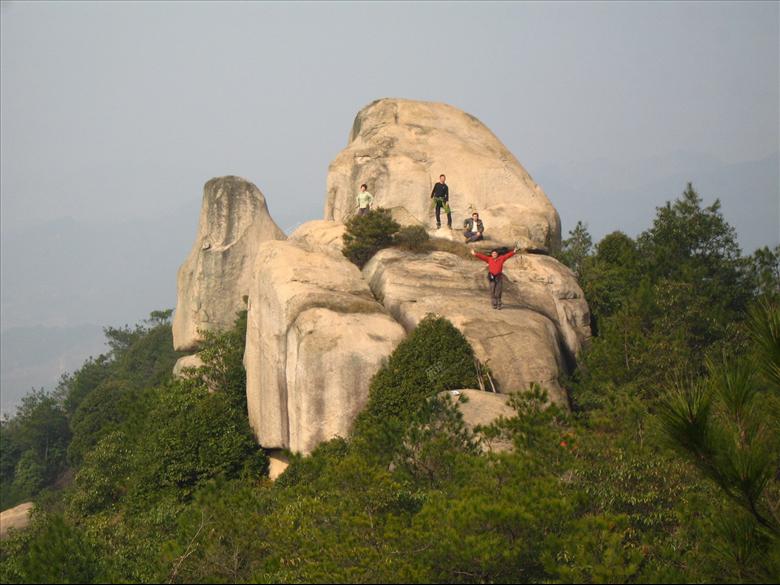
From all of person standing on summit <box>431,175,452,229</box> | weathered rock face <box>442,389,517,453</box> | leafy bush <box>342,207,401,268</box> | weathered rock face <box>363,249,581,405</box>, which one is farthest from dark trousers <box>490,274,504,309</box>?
person standing on summit <box>431,175,452,229</box>

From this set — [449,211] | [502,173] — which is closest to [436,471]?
[449,211]

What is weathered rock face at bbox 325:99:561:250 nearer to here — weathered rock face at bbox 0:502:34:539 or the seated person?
the seated person

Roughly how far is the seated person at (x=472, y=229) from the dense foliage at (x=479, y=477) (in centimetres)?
402

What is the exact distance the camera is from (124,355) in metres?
76.5

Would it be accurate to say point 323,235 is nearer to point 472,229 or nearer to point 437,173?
point 472,229

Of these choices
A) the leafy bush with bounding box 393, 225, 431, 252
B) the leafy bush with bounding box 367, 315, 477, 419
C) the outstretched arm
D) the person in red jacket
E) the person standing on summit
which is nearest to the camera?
the leafy bush with bounding box 367, 315, 477, 419

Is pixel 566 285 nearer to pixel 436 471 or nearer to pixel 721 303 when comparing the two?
pixel 721 303

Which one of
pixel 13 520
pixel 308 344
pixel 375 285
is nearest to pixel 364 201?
pixel 375 285

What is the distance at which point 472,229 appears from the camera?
103 ft

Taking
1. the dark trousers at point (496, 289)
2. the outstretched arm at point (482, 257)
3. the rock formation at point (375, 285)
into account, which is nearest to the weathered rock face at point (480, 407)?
the rock formation at point (375, 285)

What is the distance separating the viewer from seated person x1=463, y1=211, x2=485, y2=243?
30.4 metres

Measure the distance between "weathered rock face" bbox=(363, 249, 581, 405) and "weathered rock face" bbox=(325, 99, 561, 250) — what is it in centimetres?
350

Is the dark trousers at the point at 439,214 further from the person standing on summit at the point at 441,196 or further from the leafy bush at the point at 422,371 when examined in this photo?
the leafy bush at the point at 422,371

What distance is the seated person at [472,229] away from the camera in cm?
3038
